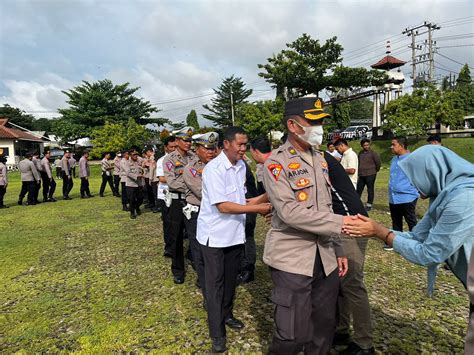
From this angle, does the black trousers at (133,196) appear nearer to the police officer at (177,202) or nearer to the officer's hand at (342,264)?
the police officer at (177,202)

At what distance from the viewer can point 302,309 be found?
206 cm

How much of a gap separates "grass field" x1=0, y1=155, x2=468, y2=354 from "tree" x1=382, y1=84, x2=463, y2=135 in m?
22.6

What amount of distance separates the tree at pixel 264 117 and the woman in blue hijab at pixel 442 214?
100 ft

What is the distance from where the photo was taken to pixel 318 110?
213cm

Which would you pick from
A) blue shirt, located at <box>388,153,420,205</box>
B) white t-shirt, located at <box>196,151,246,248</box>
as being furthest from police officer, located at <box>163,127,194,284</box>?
blue shirt, located at <box>388,153,420,205</box>

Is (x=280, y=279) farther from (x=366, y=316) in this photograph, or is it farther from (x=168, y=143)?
(x=168, y=143)

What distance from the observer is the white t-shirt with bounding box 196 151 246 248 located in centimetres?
284

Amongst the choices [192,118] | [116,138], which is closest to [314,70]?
[116,138]

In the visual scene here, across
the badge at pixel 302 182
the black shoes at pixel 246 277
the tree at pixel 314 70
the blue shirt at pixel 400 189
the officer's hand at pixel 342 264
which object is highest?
the tree at pixel 314 70

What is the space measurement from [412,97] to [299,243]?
91.1 ft

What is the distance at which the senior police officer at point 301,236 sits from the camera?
1997 mm

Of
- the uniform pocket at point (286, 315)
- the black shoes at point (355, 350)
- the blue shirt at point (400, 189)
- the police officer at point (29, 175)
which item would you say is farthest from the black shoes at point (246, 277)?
the police officer at point (29, 175)

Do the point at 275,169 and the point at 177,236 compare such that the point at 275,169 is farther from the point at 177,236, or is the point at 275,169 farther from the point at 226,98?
the point at 226,98

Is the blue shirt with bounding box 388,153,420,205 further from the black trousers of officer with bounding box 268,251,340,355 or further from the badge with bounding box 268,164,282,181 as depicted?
the badge with bounding box 268,164,282,181
